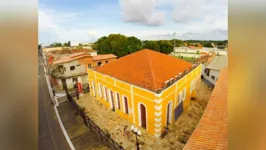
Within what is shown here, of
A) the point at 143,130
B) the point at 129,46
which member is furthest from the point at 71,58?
the point at 143,130

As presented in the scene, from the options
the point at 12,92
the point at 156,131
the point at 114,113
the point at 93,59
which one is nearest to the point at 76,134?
the point at 114,113

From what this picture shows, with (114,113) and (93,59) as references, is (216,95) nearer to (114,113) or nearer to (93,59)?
(114,113)

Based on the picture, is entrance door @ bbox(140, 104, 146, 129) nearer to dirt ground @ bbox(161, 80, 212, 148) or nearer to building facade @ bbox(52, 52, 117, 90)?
dirt ground @ bbox(161, 80, 212, 148)

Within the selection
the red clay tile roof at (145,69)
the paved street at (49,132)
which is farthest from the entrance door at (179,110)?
the paved street at (49,132)

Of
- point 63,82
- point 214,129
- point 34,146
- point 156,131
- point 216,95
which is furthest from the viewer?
point 63,82

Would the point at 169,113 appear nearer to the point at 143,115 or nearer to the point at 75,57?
the point at 143,115

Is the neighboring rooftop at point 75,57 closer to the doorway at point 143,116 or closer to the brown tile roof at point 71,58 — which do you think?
the brown tile roof at point 71,58

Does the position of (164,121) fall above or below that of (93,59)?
below
